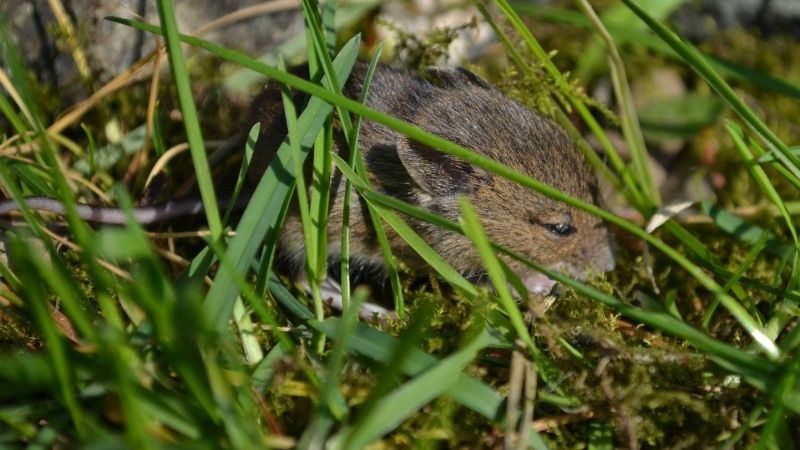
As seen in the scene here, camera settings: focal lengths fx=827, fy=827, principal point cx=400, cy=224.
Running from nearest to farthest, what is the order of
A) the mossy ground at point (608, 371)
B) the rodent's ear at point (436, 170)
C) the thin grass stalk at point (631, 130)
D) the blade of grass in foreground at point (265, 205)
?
the blade of grass in foreground at point (265, 205) < the mossy ground at point (608, 371) < the rodent's ear at point (436, 170) < the thin grass stalk at point (631, 130)

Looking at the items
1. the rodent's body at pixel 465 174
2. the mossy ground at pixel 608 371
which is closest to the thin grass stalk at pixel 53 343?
the mossy ground at pixel 608 371

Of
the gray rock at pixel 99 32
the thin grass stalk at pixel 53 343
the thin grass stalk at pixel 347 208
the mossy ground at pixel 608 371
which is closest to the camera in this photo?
the thin grass stalk at pixel 53 343

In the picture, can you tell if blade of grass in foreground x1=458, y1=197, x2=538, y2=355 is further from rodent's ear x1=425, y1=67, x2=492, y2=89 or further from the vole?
rodent's ear x1=425, y1=67, x2=492, y2=89

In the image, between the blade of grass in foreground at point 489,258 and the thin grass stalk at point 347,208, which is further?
the thin grass stalk at point 347,208

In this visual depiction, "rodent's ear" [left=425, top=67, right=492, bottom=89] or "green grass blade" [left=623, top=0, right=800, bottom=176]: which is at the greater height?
"green grass blade" [left=623, top=0, right=800, bottom=176]

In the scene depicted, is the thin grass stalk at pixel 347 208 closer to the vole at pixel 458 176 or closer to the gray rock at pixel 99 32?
the vole at pixel 458 176

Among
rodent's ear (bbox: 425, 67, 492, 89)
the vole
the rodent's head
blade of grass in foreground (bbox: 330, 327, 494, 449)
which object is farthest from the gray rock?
blade of grass in foreground (bbox: 330, 327, 494, 449)

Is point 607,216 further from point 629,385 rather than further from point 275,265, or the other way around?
point 275,265
